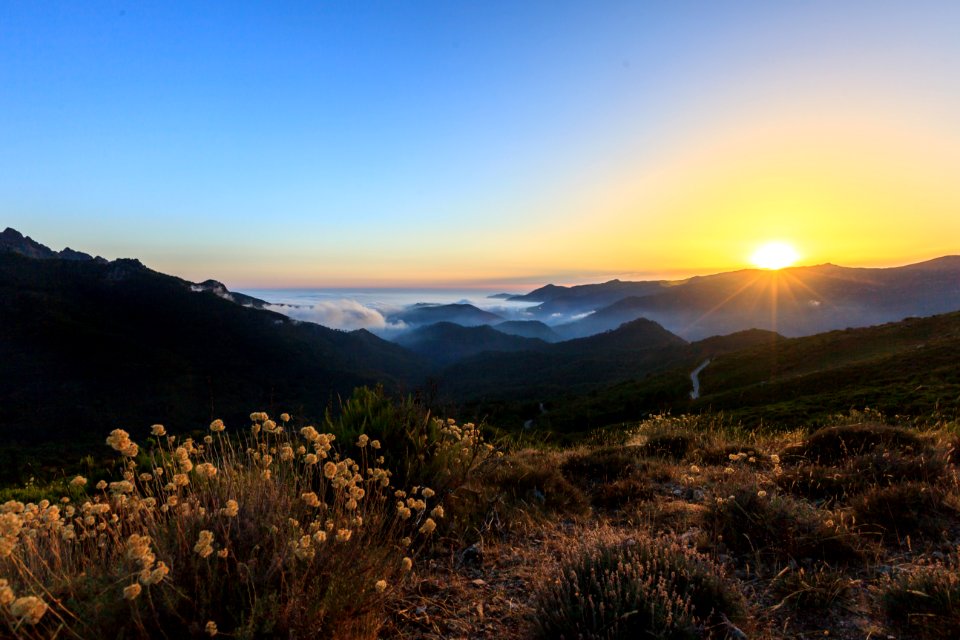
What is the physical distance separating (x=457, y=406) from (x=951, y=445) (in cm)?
649

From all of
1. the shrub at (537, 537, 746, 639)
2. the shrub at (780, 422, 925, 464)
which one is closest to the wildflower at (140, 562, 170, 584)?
the shrub at (537, 537, 746, 639)

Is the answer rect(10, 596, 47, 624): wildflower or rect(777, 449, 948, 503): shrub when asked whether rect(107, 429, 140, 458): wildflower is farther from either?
rect(777, 449, 948, 503): shrub

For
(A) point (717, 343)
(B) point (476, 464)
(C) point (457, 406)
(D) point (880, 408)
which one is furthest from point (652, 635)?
(A) point (717, 343)

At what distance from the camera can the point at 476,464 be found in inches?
221

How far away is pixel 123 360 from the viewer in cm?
14488

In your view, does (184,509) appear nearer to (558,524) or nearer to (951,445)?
(558,524)

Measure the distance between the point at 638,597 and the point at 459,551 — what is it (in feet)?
7.17

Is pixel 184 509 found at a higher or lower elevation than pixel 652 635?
higher

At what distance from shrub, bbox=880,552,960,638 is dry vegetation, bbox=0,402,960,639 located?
0.04ft

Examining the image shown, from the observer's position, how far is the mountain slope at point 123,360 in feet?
375

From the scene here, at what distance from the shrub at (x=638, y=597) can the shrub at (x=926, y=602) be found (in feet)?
2.99

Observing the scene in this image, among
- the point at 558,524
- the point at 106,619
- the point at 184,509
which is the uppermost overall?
the point at 184,509

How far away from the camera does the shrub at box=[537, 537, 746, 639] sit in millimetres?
2607

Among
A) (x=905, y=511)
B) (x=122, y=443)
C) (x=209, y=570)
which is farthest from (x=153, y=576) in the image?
(x=905, y=511)
